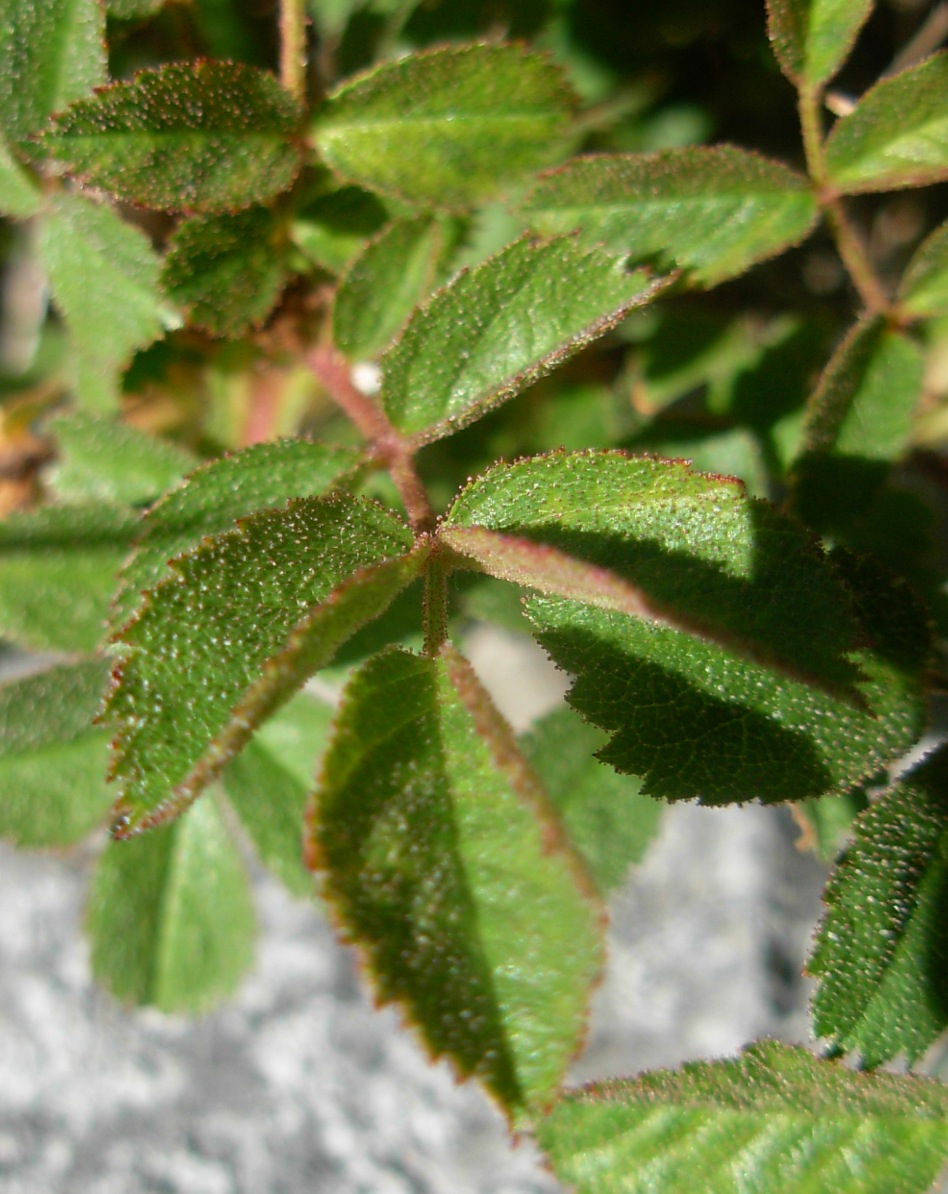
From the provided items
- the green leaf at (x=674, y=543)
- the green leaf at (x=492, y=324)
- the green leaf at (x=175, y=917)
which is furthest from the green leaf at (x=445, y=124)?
the green leaf at (x=175, y=917)

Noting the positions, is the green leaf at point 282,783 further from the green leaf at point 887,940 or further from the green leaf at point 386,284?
the green leaf at point 887,940

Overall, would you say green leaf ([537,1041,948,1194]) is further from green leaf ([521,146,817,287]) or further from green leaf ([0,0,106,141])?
green leaf ([0,0,106,141])

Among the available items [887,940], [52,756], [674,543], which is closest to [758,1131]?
[887,940]

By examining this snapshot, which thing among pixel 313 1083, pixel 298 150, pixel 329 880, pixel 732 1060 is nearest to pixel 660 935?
pixel 313 1083

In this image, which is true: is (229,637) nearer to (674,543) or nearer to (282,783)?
(674,543)

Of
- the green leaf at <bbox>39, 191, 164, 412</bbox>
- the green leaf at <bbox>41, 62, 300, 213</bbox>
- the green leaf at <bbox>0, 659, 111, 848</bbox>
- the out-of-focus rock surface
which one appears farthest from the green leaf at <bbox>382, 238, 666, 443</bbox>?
the out-of-focus rock surface
